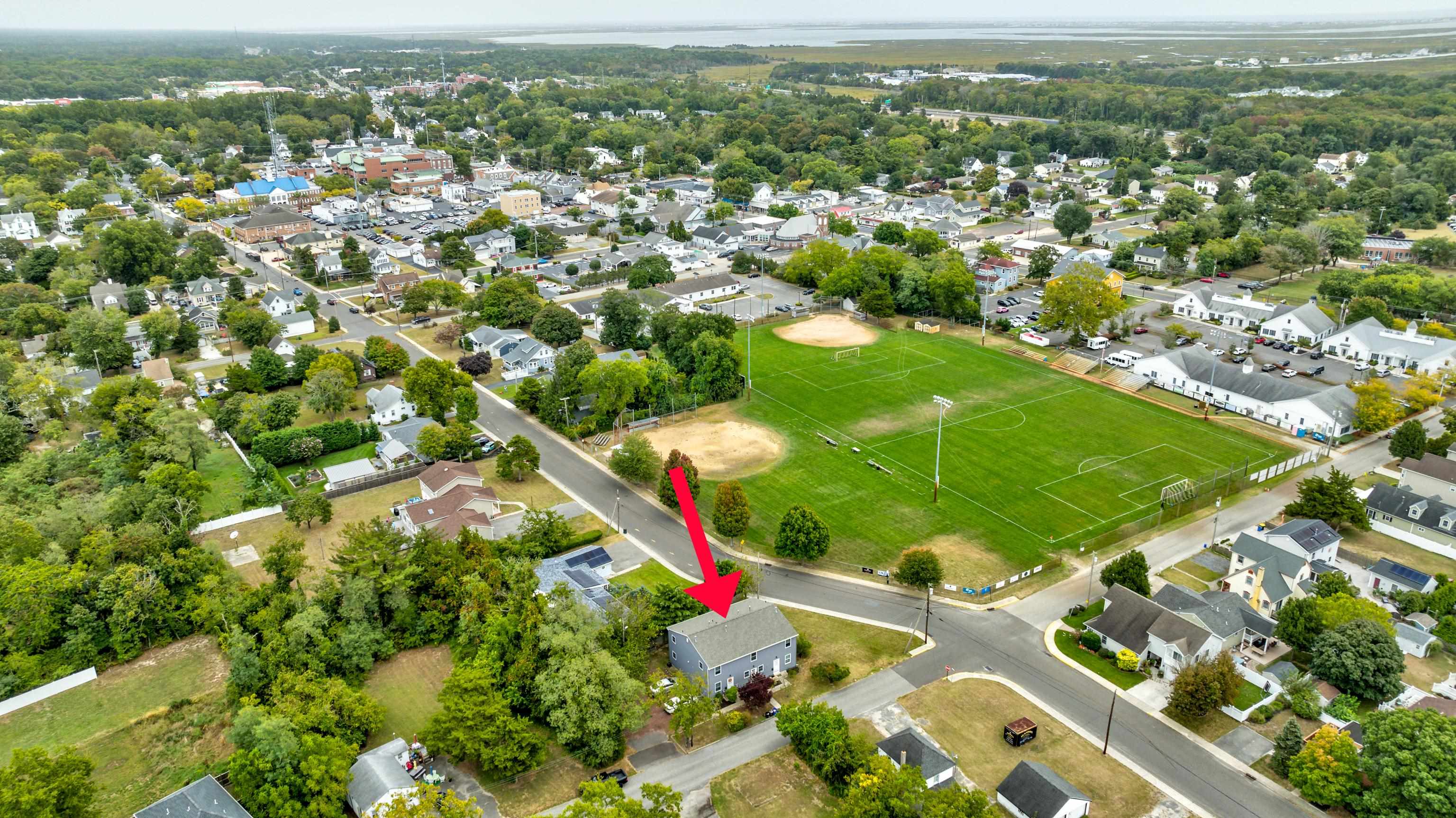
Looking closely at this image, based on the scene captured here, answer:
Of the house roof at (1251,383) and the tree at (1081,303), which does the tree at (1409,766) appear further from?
the tree at (1081,303)

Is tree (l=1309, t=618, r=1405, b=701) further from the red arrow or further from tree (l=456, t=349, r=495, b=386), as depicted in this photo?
tree (l=456, t=349, r=495, b=386)

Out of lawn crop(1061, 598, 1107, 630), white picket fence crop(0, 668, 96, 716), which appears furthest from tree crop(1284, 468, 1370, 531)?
white picket fence crop(0, 668, 96, 716)

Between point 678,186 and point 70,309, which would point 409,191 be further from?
point 70,309

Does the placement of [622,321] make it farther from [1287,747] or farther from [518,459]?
[1287,747]

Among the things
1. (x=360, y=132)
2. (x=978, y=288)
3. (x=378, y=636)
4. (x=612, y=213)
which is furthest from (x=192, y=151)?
(x=378, y=636)

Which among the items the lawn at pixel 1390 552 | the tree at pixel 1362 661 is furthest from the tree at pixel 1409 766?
the lawn at pixel 1390 552

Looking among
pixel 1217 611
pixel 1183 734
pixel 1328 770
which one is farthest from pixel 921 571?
pixel 1328 770
